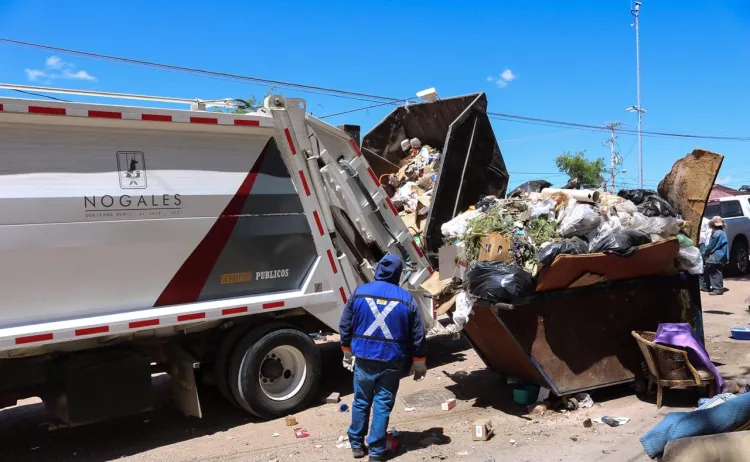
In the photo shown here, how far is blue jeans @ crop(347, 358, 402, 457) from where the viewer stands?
12.9 ft

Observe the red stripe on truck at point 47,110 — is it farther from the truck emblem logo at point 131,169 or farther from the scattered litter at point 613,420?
the scattered litter at point 613,420

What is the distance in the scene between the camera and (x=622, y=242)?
459 centimetres

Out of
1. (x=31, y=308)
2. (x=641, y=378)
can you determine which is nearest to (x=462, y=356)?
(x=641, y=378)

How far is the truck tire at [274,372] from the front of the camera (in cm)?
477

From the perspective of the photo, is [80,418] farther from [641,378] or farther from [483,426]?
[641,378]

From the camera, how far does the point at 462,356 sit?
22.1ft

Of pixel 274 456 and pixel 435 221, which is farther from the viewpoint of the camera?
pixel 435 221

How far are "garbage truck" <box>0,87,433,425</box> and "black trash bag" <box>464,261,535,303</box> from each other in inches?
49.2

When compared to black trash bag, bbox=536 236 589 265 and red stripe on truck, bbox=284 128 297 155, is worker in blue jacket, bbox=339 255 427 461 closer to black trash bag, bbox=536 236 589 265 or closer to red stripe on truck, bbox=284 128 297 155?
black trash bag, bbox=536 236 589 265

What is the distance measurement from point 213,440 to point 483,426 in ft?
6.50

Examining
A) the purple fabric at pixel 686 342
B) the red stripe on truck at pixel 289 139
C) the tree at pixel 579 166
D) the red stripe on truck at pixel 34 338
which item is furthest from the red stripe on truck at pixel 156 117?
the tree at pixel 579 166

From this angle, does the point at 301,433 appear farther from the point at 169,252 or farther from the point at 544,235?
the point at 544,235

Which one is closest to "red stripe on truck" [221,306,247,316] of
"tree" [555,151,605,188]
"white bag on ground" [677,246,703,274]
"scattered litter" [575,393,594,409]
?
"scattered litter" [575,393,594,409]

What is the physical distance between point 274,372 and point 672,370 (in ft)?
10.0
